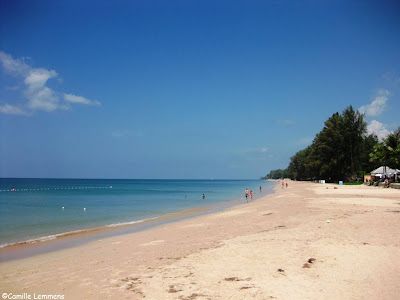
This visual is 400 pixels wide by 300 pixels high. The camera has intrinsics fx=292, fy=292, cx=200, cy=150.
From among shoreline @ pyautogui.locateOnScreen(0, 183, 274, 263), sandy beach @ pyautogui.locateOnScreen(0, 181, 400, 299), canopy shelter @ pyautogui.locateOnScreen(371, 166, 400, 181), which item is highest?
canopy shelter @ pyautogui.locateOnScreen(371, 166, 400, 181)

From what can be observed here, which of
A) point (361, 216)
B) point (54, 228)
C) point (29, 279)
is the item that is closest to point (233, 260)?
point (29, 279)

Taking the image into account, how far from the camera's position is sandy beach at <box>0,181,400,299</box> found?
6.02 metres

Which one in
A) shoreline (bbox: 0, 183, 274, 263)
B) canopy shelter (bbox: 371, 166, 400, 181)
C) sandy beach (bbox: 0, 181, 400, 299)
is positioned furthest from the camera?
canopy shelter (bbox: 371, 166, 400, 181)

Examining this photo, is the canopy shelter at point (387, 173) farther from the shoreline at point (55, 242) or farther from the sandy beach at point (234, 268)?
the shoreline at point (55, 242)

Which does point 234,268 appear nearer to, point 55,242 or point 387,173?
point 55,242

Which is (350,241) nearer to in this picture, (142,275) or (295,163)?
(142,275)

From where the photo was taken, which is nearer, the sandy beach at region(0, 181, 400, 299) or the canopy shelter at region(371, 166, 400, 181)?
the sandy beach at region(0, 181, 400, 299)

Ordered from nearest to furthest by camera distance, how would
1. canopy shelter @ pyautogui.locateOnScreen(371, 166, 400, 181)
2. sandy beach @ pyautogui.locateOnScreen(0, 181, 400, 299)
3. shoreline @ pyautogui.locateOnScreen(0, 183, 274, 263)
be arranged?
sandy beach @ pyautogui.locateOnScreen(0, 181, 400, 299) → shoreline @ pyautogui.locateOnScreen(0, 183, 274, 263) → canopy shelter @ pyautogui.locateOnScreen(371, 166, 400, 181)

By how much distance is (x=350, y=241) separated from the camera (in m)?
9.59

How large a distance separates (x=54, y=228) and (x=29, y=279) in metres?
12.0

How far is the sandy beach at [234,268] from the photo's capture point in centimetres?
602

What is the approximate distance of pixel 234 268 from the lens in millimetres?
7477

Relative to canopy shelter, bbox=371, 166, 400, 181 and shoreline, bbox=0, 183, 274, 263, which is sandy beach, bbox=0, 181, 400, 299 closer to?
shoreline, bbox=0, 183, 274, 263

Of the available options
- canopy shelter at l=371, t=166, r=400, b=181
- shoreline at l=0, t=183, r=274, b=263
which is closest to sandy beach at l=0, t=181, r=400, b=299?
shoreline at l=0, t=183, r=274, b=263
